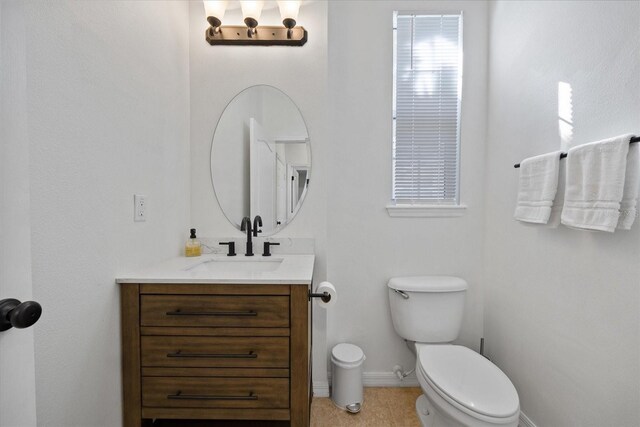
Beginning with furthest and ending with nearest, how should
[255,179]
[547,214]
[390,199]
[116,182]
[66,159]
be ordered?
[390,199]
[255,179]
[547,214]
[116,182]
[66,159]

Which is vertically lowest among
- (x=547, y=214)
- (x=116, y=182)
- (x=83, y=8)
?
(x=547, y=214)

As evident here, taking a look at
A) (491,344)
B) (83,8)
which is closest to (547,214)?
(491,344)

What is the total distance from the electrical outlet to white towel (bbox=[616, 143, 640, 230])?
1.79 meters

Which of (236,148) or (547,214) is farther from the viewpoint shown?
(236,148)

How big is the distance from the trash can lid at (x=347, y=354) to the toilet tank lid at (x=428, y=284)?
431 mm

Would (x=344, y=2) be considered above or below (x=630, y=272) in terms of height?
above

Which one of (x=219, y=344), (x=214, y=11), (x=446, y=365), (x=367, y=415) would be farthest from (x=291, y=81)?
(x=367, y=415)

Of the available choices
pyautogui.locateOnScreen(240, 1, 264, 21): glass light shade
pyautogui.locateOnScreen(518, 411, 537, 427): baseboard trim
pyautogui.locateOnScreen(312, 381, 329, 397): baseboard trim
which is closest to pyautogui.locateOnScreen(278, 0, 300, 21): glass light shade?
pyautogui.locateOnScreen(240, 1, 264, 21): glass light shade

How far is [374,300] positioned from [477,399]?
792 millimetres

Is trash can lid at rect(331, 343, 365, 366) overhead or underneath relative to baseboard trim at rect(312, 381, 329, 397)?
overhead

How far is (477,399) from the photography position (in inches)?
43.6

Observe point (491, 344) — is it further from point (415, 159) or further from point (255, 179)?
point (255, 179)

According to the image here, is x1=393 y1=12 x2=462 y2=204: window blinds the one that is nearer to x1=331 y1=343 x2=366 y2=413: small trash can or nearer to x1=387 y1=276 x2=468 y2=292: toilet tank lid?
x1=387 y1=276 x2=468 y2=292: toilet tank lid

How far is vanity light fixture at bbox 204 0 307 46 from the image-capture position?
157 cm
